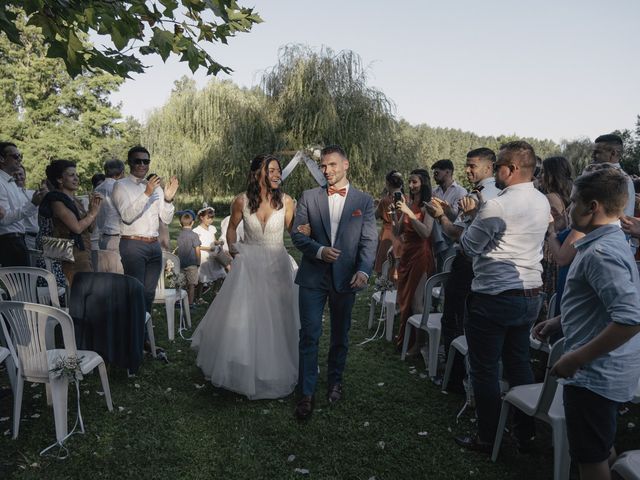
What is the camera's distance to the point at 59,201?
209 inches

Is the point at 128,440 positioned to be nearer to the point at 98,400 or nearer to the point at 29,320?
the point at 98,400

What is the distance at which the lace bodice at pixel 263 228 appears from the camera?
187 inches

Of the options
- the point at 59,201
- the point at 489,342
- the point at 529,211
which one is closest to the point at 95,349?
the point at 59,201

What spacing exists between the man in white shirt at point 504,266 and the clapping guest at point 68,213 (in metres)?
3.91

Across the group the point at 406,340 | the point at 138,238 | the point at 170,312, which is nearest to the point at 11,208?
the point at 138,238

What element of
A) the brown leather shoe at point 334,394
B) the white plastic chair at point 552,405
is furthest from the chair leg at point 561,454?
the brown leather shoe at point 334,394

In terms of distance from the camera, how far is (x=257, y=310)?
4574 mm

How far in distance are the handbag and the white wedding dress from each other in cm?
177

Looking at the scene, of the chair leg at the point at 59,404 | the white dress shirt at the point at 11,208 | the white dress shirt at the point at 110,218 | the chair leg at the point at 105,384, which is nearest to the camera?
the chair leg at the point at 59,404

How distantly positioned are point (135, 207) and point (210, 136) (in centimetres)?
1668

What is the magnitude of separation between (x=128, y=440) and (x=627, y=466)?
3.29 m

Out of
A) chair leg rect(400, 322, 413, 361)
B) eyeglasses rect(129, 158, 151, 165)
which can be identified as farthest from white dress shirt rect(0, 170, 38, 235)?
chair leg rect(400, 322, 413, 361)

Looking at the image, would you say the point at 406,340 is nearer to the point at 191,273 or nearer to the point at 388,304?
the point at 388,304

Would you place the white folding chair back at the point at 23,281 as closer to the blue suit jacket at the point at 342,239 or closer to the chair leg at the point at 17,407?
the chair leg at the point at 17,407
